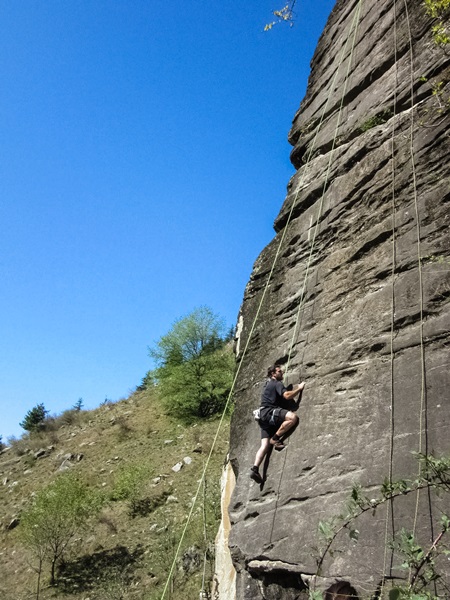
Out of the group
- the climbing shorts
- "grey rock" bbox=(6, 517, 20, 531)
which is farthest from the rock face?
"grey rock" bbox=(6, 517, 20, 531)

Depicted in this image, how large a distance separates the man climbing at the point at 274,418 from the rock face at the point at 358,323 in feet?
0.41

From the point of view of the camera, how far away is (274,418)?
17.7ft

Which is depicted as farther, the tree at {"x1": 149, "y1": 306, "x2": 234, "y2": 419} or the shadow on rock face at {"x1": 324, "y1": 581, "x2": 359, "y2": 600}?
the tree at {"x1": 149, "y1": 306, "x2": 234, "y2": 419}

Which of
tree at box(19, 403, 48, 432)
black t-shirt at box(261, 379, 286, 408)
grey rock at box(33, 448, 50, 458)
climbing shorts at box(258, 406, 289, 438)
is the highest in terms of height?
tree at box(19, 403, 48, 432)

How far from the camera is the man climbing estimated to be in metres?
5.30

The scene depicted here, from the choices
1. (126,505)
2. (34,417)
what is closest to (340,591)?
(126,505)

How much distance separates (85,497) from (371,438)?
57.1 feet

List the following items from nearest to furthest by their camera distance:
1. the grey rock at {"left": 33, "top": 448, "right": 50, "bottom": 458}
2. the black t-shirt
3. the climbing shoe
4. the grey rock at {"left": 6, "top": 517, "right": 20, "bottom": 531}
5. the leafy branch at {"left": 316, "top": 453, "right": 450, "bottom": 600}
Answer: the leafy branch at {"left": 316, "top": 453, "right": 450, "bottom": 600}
the climbing shoe
the black t-shirt
the grey rock at {"left": 6, "top": 517, "right": 20, "bottom": 531}
the grey rock at {"left": 33, "top": 448, "right": 50, "bottom": 458}

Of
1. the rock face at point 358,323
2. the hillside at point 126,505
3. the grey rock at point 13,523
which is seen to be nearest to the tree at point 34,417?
the hillside at point 126,505

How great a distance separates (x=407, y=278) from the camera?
480 cm

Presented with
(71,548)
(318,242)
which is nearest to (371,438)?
(318,242)

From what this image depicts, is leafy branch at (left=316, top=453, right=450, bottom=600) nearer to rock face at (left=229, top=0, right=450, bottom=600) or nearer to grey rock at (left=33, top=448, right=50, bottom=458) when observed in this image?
rock face at (left=229, top=0, right=450, bottom=600)

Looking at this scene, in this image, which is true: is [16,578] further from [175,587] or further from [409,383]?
[409,383]

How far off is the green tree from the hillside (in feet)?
1.72
